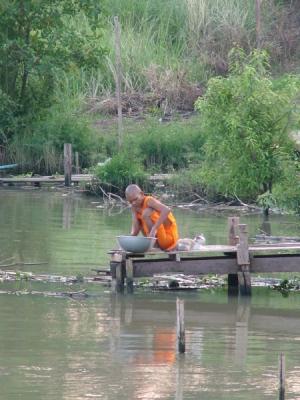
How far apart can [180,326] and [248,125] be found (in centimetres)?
1389

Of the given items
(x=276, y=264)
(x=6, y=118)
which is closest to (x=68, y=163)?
(x=6, y=118)

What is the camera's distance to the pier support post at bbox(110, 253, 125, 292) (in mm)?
15383

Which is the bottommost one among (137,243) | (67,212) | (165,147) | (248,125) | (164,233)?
(67,212)

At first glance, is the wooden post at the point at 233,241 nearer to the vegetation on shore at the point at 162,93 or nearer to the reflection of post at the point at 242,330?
the reflection of post at the point at 242,330

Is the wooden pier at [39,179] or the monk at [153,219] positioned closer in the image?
the monk at [153,219]

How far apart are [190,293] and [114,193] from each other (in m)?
15.0

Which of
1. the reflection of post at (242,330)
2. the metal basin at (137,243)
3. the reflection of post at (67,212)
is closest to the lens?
the reflection of post at (242,330)

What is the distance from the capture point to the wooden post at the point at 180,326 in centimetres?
1148

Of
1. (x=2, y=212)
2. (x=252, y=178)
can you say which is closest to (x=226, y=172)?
(x=252, y=178)

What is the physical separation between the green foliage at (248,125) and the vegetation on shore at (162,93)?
26 mm

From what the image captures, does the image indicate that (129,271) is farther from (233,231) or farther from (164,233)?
(233,231)

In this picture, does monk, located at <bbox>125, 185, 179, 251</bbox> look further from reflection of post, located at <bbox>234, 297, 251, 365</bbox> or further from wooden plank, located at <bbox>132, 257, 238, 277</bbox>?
reflection of post, located at <bbox>234, 297, 251, 365</bbox>

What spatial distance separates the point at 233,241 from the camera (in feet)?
52.3

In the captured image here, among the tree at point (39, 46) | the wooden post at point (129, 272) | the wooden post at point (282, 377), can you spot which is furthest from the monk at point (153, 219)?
the tree at point (39, 46)
